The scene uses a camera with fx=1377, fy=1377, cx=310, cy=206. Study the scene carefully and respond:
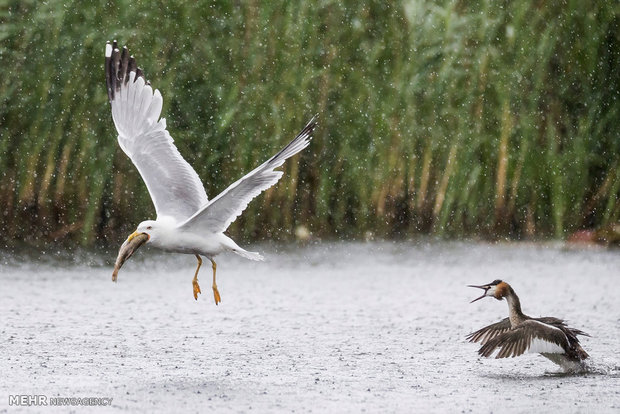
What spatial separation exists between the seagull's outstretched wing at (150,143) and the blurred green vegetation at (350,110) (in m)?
2.47

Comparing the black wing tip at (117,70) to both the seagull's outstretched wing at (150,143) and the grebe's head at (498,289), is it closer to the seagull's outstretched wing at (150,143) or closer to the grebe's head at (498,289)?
the seagull's outstretched wing at (150,143)

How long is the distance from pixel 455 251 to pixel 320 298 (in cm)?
217

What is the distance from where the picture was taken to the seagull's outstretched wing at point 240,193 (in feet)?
24.3

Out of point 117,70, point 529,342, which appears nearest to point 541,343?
point 529,342

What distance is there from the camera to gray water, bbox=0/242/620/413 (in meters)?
6.84

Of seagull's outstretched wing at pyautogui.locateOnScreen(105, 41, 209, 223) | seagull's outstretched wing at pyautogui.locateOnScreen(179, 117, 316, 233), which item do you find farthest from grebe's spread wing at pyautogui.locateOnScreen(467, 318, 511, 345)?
seagull's outstretched wing at pyautogui.locateOnScreen(105, 41, 209, 223)

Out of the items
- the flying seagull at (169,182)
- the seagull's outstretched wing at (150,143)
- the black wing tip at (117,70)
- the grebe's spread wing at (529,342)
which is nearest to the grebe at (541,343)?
the grebe's spread wing at (529,342)

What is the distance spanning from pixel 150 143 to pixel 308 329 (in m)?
1.58

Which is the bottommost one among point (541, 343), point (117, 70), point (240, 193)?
point (541, 343)

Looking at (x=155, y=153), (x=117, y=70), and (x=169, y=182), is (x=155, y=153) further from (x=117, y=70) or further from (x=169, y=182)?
(x=117, y=70)

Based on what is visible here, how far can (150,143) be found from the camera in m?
8.63

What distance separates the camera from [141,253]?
40.2 feet

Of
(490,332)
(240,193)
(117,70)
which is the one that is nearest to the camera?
Result: (240,193)

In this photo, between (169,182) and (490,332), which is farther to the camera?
(169,182)
